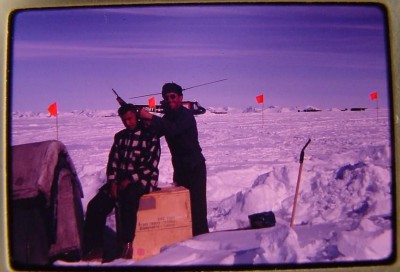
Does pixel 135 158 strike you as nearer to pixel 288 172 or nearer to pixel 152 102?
pixel 152 102

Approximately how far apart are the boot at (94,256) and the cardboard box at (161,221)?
17 centimetres

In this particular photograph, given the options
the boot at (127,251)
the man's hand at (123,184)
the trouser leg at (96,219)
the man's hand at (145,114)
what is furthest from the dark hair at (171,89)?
the boot at (127,251)

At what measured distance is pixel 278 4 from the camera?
2.31 m

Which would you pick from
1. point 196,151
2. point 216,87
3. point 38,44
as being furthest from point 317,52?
point 38,44

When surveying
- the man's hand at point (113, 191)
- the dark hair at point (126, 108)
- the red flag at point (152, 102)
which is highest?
the red flag at point (152, 102)

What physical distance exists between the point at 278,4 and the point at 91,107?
0.99 meters

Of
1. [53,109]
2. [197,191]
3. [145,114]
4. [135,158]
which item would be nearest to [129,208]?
[135,158]

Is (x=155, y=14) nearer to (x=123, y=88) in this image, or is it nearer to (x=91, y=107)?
(x=123, y=88)

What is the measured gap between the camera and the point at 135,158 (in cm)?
259

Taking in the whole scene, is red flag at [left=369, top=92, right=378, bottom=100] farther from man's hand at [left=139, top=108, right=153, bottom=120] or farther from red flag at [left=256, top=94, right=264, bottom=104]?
man's hand at [left=139, top=108, right=153, bottom=120]

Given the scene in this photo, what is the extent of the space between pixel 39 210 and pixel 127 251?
0.48m

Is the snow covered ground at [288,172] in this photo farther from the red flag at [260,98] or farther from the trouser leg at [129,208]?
the trouser leg at [129,208]

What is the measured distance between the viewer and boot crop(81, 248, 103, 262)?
2.47 meters

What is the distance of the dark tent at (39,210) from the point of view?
A: 239cm
